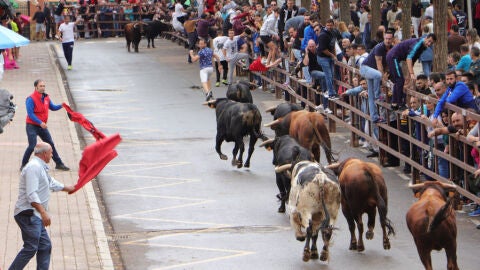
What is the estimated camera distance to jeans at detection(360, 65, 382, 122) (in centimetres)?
2158

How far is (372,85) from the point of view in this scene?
71.6 ft

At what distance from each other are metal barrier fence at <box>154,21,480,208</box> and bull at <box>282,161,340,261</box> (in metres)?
3.19

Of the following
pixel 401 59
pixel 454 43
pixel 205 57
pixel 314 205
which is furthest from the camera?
pixel 205 57

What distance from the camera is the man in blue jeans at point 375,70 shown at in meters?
21.6

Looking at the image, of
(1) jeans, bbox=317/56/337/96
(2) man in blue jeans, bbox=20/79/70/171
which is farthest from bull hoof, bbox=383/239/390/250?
(1) jeans, bbox=317/56/337/96

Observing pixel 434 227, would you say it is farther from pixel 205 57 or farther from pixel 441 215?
pixel 205 57

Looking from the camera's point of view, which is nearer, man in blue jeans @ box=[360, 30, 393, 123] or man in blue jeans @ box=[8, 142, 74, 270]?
man in blue jeans @ box=[8, 142, 74, 270]

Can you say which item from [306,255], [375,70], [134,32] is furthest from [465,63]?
[134,32]

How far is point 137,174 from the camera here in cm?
2138

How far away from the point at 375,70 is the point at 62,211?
7.36 meters

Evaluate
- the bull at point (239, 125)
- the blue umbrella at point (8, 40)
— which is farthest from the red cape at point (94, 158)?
the bull at point (239, 125)

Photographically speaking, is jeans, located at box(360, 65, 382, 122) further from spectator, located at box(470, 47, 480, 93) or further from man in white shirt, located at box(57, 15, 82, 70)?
man in white shirt, located at box(57, 15, 82, 70)

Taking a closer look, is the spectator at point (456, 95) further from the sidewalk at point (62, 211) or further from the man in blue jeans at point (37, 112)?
the man in blue jeans at point (37, 112)

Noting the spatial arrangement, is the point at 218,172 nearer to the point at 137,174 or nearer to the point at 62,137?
the point at 137,174
